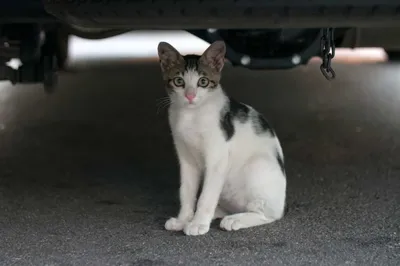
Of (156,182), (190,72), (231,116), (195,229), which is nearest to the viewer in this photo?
(195,229)

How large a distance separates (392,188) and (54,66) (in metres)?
1.60

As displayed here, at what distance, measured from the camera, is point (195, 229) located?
184 cm

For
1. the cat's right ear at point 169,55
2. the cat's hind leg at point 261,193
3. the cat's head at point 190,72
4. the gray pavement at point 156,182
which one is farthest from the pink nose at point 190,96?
the gray pavement at point 156,182

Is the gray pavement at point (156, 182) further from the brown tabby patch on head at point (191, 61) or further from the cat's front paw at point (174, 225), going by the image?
the brown tabby patch on head at point (191, 61)

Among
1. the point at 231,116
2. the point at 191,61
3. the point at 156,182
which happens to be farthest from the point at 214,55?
the point at 156,182

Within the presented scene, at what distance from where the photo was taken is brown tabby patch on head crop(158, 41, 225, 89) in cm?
196

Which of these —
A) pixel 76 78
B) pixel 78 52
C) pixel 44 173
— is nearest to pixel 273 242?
pixel 44 173

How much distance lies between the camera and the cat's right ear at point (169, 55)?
1.97 meters

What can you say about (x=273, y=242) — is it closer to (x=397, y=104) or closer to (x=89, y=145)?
(x=89, y=145)

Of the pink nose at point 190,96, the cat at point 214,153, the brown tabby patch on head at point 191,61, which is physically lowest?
the cat at point 214,153

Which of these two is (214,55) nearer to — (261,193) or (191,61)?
(191,61)

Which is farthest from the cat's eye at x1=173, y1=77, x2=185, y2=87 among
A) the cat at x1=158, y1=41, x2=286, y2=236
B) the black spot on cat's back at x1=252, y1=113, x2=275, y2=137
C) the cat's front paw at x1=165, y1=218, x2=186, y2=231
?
the cat's front paw at x1=165, y1=218, x2=186, y2=231

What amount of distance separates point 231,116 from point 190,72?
22 centimetres

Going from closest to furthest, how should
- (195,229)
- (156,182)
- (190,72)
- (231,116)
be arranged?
(195,229)
(190,72)
(231,116)
(156,182)
